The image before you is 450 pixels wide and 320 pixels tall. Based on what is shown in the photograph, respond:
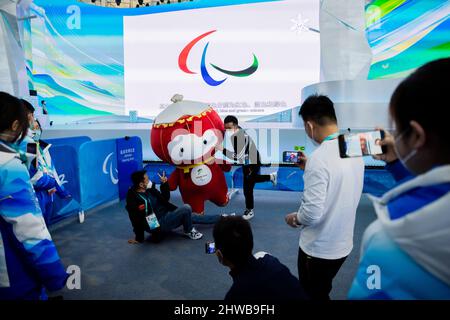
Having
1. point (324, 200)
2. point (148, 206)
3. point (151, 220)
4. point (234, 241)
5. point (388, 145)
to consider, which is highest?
point (388, 145)

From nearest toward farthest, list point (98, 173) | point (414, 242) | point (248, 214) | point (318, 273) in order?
point (414, 242), point (318, 273), point (248, 214), point (98, 173)

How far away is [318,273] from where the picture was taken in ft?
5.80

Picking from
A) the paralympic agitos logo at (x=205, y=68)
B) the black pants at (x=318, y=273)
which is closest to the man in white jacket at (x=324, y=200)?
the black pants at (x=318, y=273)

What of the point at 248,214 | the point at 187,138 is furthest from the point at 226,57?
the point at 187,138

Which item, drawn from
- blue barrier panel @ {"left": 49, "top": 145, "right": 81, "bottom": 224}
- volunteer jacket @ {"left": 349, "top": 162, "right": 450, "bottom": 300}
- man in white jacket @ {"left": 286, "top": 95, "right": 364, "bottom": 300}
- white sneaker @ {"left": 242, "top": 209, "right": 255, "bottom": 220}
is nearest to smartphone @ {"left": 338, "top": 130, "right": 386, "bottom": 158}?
man in white jacket @ {"left": 286, "top": 95, "right": 364, "bottom": 300}

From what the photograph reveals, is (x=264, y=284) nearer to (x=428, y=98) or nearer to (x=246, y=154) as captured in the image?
(x=428, y=98)

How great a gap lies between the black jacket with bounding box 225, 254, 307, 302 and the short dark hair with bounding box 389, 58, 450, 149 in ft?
2.64

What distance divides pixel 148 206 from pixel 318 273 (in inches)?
90.2

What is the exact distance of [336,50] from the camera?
6.28 meters
